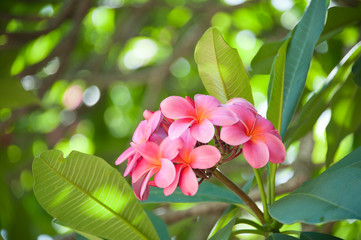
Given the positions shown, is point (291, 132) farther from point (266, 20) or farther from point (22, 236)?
point (266, 20)

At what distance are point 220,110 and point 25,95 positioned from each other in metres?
0.80

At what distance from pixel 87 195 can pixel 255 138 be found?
27 cm

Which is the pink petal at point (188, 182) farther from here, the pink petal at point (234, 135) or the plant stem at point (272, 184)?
the plant stem at point (272, 184)

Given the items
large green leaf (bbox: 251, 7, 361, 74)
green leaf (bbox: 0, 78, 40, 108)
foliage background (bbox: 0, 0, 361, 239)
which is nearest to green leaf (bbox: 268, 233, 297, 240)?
large green leaf (bbox: 251, 7, 361, 74)

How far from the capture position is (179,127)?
0.64m

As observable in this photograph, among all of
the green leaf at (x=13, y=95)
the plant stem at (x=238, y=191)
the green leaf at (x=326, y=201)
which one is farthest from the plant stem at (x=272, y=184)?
the green leaf at (x=13, y=95)

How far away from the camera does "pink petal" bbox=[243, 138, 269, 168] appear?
0.64 m

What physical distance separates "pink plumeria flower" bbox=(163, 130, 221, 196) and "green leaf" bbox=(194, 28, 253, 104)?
0.19 m

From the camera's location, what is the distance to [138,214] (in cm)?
73

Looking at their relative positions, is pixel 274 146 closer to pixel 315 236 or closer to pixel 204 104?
pixel 204 104

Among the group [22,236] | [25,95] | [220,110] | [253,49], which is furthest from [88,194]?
[253,49]

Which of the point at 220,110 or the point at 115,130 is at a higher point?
the point at 220,110

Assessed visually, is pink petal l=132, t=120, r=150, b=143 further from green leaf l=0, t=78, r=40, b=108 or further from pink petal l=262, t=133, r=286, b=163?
green leaf l=0, t=78, r=40, b=108

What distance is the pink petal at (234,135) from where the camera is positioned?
63 cm
